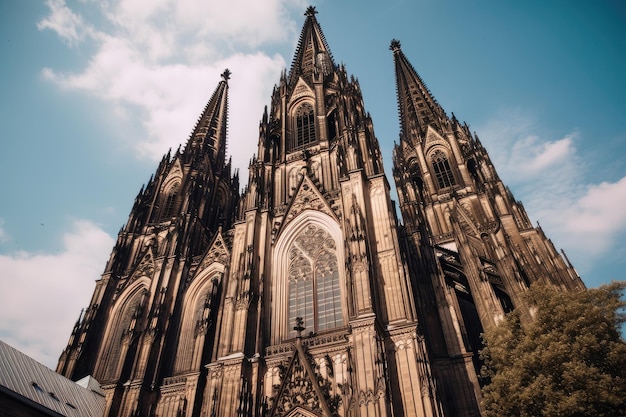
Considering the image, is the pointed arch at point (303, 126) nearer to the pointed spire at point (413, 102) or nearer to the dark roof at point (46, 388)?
the pointed spire at point (413, 102)

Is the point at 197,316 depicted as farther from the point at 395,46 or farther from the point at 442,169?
the point at 395,46

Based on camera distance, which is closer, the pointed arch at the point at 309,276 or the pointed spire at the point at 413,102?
the pointed arch at the point at 309,276

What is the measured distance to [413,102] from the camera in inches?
1684

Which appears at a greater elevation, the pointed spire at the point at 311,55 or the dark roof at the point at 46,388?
the pointed spire at the point at 311,55

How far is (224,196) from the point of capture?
1412 inches

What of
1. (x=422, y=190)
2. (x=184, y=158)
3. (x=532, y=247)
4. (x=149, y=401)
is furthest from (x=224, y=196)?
(x=532, y=247)

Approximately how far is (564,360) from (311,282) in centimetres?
1006

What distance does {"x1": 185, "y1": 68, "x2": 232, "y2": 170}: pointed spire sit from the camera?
123 feet

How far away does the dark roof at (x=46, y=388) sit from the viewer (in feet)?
55.5

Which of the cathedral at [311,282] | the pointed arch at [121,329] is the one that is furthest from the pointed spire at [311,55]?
the pointed arch at [121,329]

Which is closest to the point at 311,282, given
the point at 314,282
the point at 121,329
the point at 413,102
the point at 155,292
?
the point at 314,282

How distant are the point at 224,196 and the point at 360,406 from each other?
25680 mm

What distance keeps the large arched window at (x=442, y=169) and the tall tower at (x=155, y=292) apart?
17491 mm

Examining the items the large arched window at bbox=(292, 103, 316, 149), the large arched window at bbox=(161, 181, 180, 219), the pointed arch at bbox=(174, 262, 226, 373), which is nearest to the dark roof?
the pointed arch at bbox=(174, 262, 226, 373)
